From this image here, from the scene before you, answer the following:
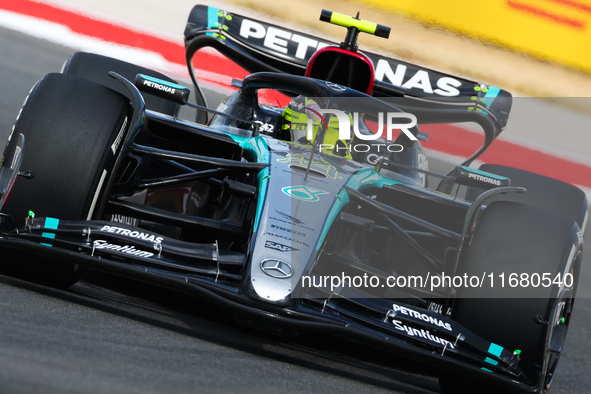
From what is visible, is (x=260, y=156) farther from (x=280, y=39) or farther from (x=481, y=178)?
(x=280, y=39)

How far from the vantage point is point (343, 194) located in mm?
3611

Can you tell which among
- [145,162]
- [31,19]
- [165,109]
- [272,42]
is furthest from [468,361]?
[31,19]

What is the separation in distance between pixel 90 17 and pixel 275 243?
8.15 m

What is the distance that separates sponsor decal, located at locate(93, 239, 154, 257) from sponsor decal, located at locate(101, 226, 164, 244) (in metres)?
0.06

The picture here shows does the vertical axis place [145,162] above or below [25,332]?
above

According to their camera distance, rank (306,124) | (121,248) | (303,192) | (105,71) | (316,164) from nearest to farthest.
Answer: (121,248) < (303,192) < (316,164) < (306,124) < (105,71)

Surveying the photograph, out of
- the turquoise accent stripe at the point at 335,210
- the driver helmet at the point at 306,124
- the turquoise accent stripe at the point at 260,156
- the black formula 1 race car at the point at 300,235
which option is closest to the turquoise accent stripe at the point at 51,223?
the black formula 1 race car at the point at 300,235

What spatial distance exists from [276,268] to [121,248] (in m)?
0.64

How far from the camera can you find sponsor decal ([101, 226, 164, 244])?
10.2 feet

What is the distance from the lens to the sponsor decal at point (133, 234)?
311cm

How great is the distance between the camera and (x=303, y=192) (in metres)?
3.45

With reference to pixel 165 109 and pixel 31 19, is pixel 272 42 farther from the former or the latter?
pixel 31 19

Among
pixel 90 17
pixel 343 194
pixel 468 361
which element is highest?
pixel 90 17

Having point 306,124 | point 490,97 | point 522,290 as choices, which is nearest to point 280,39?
point 490,97
